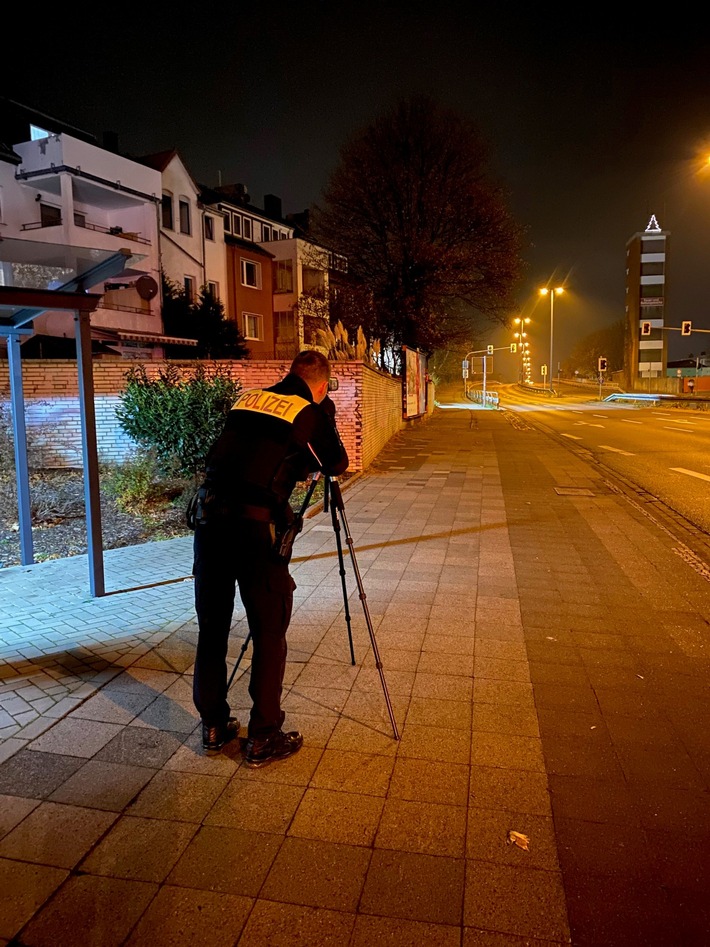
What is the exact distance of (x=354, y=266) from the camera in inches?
1180

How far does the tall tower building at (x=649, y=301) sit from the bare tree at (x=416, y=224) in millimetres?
77184

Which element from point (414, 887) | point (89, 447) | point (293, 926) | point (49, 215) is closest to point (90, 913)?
point (293, 926)

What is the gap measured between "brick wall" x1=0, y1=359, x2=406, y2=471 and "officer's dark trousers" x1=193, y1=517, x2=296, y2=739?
9476 mm

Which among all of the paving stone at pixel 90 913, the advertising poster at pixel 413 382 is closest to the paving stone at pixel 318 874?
the paving stone at pixel 90 913

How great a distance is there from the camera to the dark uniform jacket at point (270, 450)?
9.64 feet

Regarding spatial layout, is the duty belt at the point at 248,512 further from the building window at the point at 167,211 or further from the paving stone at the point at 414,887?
the building window at the point at 167,211

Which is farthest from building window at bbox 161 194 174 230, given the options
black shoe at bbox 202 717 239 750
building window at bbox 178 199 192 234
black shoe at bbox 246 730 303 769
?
black shoe at bbox 246 730 303 769

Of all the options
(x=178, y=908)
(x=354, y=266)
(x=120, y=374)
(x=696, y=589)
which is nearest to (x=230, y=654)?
(x=178, y=908)

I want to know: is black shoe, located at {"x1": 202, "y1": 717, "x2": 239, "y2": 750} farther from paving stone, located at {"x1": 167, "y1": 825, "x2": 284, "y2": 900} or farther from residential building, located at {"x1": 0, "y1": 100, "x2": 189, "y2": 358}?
residential building, located at {"x1": 0, "y1": 100, "x2": 189, "y2": 358}

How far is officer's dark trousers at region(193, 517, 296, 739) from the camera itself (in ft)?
9.67

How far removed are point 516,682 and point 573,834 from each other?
4.58 feet

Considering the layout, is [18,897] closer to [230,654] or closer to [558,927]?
[558,927]

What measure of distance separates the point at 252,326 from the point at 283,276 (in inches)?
186

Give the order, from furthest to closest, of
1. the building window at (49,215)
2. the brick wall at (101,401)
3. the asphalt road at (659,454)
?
1. the building window at (49,215)
2. the brick wall at (101,401)
3. the asphalt road at (659,454)
